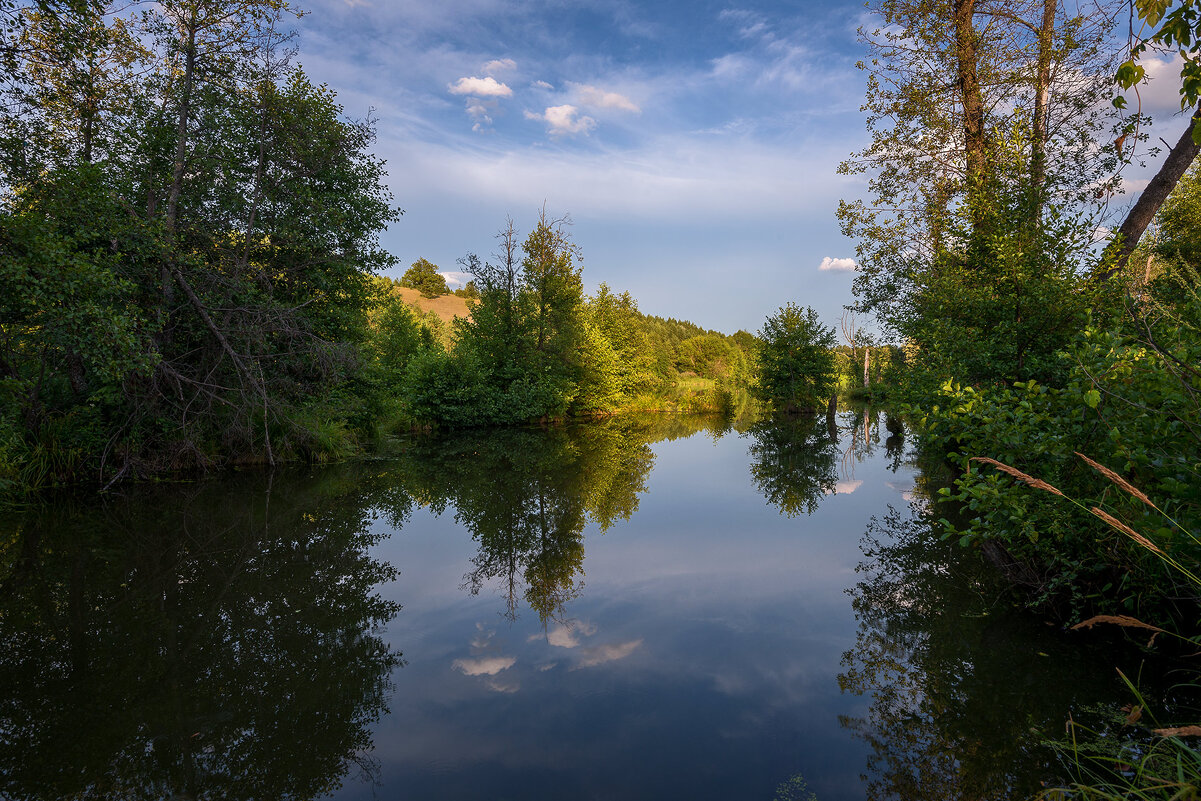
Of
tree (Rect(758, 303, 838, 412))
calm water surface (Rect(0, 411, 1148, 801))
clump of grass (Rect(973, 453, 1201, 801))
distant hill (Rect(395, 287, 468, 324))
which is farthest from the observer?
distant hill (Rect(395, 287, 468, 324))

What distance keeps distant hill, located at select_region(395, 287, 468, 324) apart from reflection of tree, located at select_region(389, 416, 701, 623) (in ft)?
160

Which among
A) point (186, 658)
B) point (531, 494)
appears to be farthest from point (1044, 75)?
point (186, 658)

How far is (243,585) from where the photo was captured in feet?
19.7

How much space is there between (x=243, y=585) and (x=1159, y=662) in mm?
8227

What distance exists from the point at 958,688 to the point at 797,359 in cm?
2743

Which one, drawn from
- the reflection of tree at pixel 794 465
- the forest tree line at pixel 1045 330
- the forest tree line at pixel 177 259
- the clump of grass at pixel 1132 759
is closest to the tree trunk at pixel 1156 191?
the forest tree line at pixel 1045 330

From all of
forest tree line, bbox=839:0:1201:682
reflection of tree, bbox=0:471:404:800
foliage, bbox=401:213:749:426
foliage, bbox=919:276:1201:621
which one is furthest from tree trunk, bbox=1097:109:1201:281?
foliage, bbox=401:213:749:426

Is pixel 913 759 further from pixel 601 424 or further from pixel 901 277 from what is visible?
pixel 601 424

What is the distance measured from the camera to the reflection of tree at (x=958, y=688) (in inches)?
120

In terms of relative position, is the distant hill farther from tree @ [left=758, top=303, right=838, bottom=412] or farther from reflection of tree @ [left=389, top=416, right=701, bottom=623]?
reflection of tree @ [left=389, top=416, right=701, bottom=623]

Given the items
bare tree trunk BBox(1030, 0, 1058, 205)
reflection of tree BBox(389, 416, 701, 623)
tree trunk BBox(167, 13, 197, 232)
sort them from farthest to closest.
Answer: tree trunk BBox(167, 13, 197, 232) < bare tree trunk BBox(1030, 0, 1058, 205) < reflection of tree BBox(389, 416, 701, 623)

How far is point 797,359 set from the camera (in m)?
29.7

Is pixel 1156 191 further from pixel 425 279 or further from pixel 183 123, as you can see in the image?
pixel 425 279

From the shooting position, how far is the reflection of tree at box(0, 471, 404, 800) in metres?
3.23
